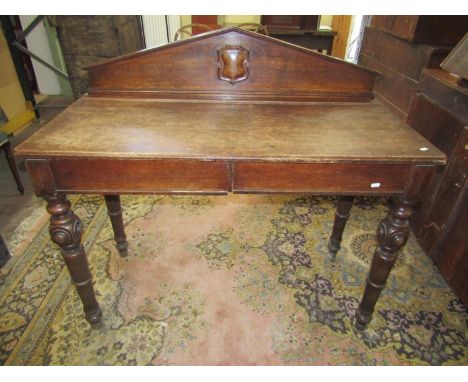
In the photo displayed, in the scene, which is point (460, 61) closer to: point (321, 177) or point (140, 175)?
point (321, 177)

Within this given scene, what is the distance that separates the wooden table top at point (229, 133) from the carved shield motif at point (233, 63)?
0.14 metres

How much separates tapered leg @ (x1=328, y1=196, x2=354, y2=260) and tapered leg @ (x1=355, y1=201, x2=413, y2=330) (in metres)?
0.58

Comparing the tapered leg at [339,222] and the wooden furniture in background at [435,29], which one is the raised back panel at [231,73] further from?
the wooden furniture in background at [435,29]

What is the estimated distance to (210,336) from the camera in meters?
1.71

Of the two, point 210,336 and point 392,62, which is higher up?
point 392,62

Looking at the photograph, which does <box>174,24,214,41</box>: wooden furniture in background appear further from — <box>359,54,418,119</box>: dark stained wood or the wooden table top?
<box>359,54,418,119</box>: dark stained wood

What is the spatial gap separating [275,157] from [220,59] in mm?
761

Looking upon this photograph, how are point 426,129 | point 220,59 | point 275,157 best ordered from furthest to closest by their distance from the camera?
1. point 426,129
2. point 220,59
3. point 275,157

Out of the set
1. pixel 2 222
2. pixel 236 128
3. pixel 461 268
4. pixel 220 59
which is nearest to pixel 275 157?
pixel 236 128

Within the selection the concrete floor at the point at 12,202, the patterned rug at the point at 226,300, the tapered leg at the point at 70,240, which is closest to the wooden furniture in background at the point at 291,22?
the patterned rug at the point at 226,300

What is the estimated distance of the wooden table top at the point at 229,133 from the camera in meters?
1.17

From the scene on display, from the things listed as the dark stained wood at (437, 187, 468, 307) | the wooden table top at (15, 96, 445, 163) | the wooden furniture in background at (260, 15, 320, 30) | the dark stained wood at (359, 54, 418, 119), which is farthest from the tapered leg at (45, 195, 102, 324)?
the wooden furniture in background at (260, 15, 320, 30)

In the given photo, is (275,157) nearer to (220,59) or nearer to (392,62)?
(220,59)

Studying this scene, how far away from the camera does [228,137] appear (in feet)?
4.23
